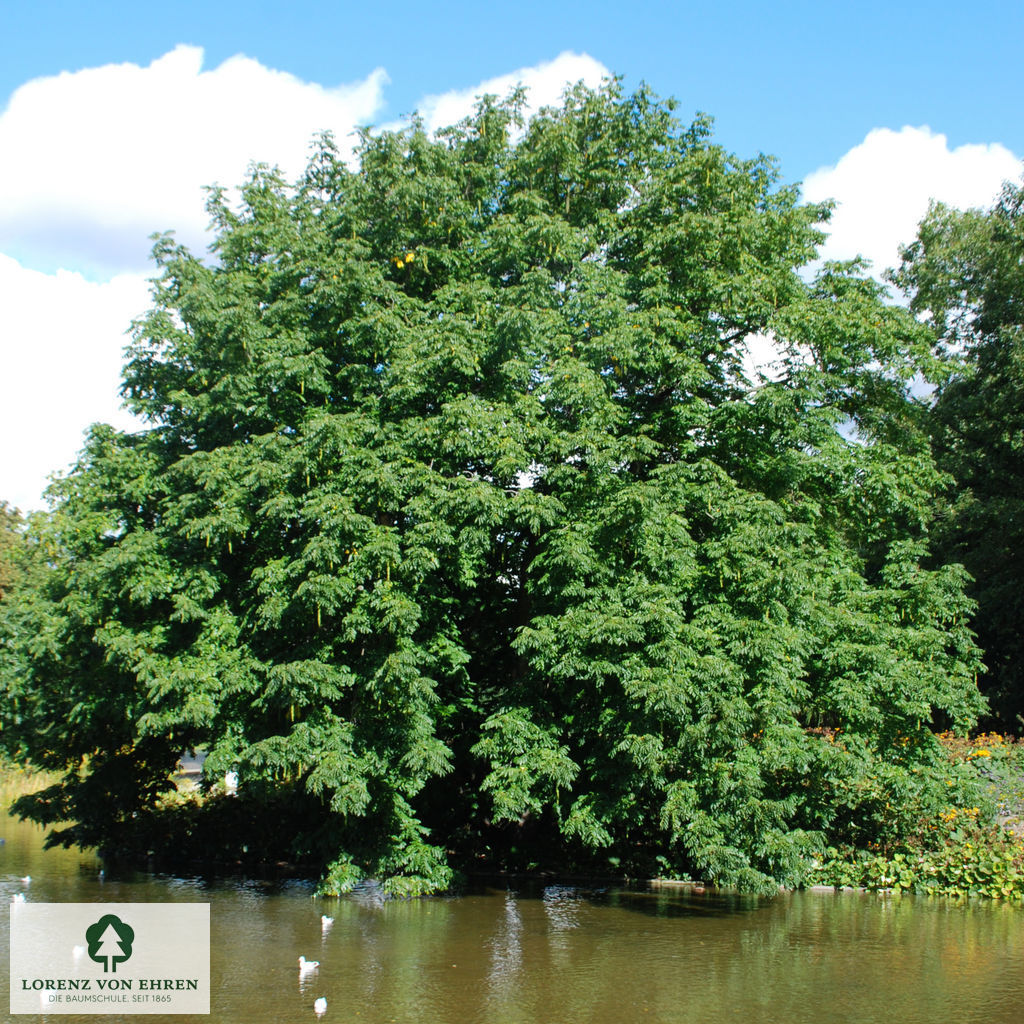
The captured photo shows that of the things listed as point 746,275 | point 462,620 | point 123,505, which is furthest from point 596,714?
point 123,505

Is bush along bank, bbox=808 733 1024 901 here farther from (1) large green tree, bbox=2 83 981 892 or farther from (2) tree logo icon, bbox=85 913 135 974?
(2) tree logo icon, bbox=85 913 135 974

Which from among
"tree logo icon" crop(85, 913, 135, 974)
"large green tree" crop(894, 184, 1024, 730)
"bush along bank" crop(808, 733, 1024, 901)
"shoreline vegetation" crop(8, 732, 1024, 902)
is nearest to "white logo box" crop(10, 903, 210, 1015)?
"tree logo icon" crop(85, 913, 135, 974)

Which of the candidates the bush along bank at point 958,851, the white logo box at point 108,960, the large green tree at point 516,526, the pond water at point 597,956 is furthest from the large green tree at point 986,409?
the white logo box at point 108,960

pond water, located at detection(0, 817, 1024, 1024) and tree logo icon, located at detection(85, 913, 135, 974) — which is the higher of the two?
tree logo icon, located at detection(85, 913, 135, 974)

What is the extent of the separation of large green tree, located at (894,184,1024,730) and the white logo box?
21.8 metres

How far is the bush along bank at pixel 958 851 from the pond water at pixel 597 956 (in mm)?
540

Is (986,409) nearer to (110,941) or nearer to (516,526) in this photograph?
(516,526)

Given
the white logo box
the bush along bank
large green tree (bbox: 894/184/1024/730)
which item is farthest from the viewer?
large green tree (bbox: 894/184/1024/730)

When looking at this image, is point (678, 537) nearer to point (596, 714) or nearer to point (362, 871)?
point (596, 714)

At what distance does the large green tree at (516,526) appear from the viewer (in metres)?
14.1

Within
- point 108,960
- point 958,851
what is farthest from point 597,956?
point 958,851

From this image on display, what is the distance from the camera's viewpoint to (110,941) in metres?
12.3

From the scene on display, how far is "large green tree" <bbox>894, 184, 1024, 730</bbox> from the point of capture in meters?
25.9

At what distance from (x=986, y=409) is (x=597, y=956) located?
20103 mm
